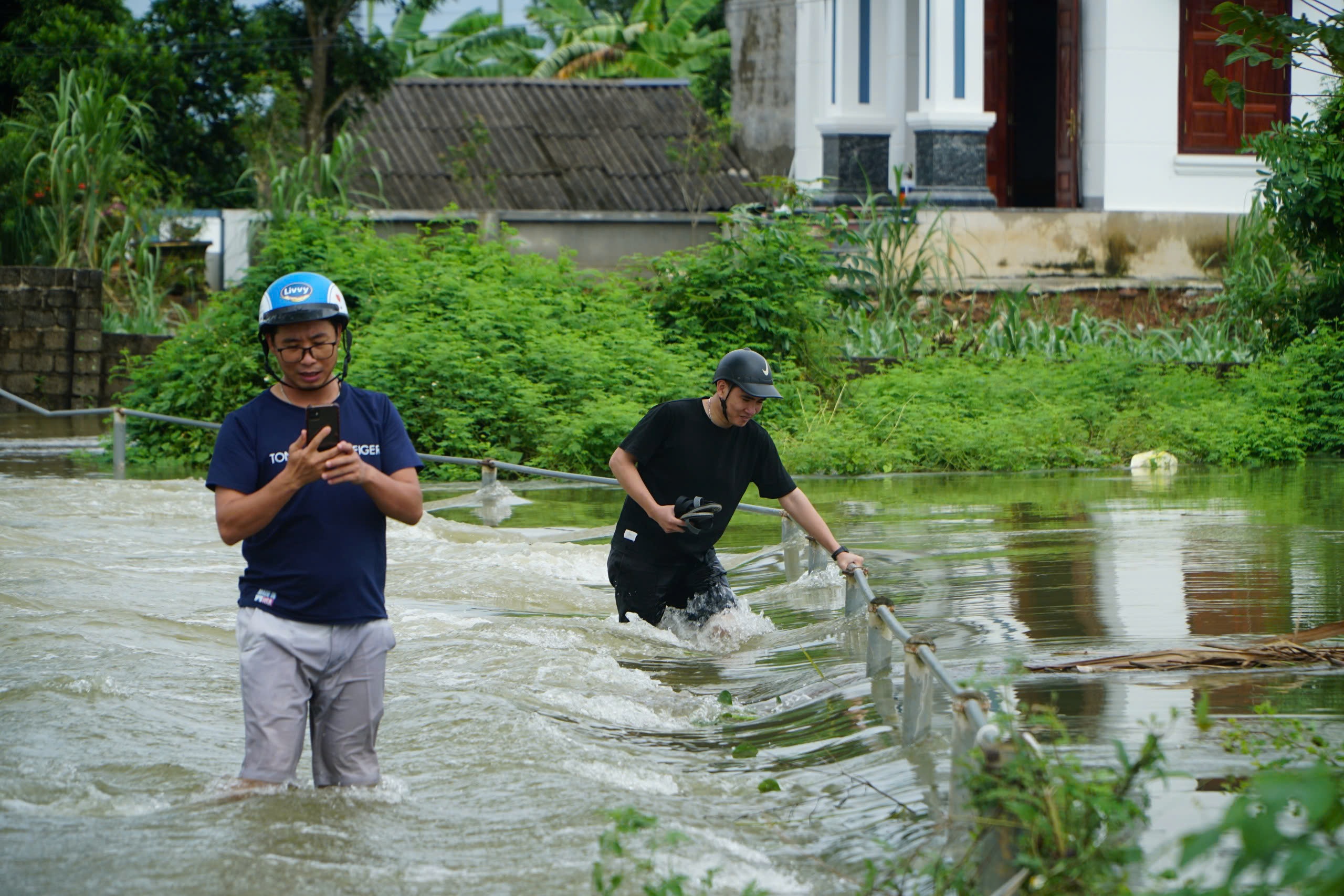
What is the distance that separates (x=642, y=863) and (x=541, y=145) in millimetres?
24256

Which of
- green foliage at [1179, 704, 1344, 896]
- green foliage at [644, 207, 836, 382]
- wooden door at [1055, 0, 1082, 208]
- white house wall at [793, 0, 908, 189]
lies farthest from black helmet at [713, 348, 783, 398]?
wooden door at [1055, 0, 1082, 208]

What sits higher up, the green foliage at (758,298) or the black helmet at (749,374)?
the green foliage at (758,298)

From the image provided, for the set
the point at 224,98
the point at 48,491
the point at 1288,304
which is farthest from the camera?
the point at 224,98

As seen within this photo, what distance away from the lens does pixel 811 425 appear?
14805mm

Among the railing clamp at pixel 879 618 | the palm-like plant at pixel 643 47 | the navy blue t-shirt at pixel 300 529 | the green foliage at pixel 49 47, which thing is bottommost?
the railing clamp at pixel 879 618

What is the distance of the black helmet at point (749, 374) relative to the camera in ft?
23.2

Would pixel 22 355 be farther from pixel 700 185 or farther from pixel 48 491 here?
pixel 700 185

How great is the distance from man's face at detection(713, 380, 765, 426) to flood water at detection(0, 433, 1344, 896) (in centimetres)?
112

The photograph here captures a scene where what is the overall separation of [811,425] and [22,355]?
466 inches

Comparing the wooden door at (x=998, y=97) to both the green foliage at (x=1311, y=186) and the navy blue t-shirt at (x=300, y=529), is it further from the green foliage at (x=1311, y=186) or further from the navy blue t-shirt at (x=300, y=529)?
the navy blue t-shirt at (x=300, y=529)

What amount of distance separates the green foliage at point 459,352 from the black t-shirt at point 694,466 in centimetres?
606

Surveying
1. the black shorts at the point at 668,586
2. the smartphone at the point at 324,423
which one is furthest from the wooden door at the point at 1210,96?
the smartphone at the point at 324,423

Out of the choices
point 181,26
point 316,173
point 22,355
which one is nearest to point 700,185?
point 316,173

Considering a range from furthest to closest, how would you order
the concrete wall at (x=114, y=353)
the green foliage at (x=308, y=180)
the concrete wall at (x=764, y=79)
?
the concrete wall at (x=764, y=79) < the concrete wall at (x=114, y=353) < the green foliage at (x=308, y=180)
